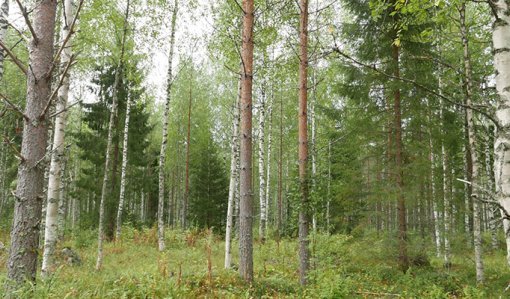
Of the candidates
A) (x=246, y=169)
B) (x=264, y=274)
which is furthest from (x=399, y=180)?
(x=246, y=169)

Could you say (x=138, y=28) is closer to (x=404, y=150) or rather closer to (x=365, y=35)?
(x=365, y=35)

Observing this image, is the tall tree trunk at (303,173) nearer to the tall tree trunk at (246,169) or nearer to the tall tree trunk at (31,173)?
the tall tree trunk at (246,169)

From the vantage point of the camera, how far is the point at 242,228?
708cm

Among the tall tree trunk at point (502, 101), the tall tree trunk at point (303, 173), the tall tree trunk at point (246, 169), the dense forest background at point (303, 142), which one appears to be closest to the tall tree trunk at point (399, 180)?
the dense forest background at point (303, 142)

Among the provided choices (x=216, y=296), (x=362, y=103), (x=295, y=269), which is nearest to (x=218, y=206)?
(x=295, y=269)

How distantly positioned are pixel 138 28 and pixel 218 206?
13.2 metres

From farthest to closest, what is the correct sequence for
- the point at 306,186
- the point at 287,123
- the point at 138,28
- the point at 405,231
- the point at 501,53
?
1. the point at 287,123
2. the point at 138,28
3. the point at 405,231
4. the point at 306,186
5. the point at 501,53

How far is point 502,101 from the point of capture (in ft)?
7.89

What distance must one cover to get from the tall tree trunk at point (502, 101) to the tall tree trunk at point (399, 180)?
7.72m

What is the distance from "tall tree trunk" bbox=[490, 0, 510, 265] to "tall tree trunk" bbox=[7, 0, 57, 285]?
11.8 ft

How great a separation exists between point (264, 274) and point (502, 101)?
8099mm

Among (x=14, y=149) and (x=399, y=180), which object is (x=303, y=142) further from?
(x=14, y=149)

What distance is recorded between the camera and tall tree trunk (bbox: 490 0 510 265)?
2.28 meters

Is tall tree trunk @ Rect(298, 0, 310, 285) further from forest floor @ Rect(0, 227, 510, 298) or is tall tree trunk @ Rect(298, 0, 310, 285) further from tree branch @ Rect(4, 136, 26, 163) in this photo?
tree branch @ Rect(4, 136, 26, 163)
